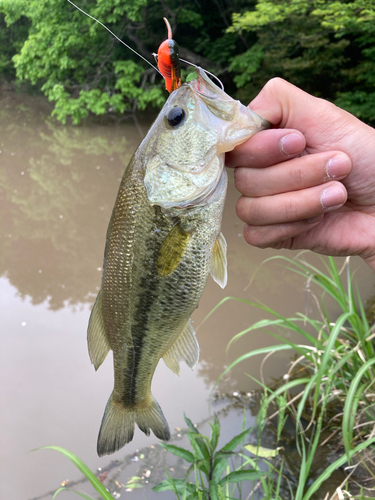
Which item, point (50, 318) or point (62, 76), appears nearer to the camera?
point (50, 318)

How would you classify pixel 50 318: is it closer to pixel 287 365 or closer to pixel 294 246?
pixel 287 365

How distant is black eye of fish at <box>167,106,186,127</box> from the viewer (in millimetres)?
1214

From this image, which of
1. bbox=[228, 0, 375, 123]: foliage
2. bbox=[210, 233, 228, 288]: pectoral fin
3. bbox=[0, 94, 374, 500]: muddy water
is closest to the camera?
bbox=[210, 233, 228, 288]: pectoral fin

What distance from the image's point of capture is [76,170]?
838cm

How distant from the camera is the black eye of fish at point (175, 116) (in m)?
1.21

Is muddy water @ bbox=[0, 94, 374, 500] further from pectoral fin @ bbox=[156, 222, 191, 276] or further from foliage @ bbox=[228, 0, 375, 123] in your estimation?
foliage @ bbox=[228, 0, 375, 123]

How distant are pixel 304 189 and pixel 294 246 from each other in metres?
0.39

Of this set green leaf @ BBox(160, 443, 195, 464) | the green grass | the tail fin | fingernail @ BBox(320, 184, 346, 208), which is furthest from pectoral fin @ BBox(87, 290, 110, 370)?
fingernail @ BBox(320, 184, 346, 208)

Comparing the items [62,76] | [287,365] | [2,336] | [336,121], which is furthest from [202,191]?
[62,76]

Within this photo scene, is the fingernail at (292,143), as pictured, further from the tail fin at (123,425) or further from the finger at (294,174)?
the tail fin at (123,425)

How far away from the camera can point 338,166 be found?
124 centimetres

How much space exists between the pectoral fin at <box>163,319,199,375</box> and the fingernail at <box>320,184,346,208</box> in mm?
637

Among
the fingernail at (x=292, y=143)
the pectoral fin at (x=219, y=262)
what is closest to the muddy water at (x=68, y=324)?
the pectoral fin at (x=219, y=262)

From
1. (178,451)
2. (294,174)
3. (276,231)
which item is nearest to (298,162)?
(294,174)
